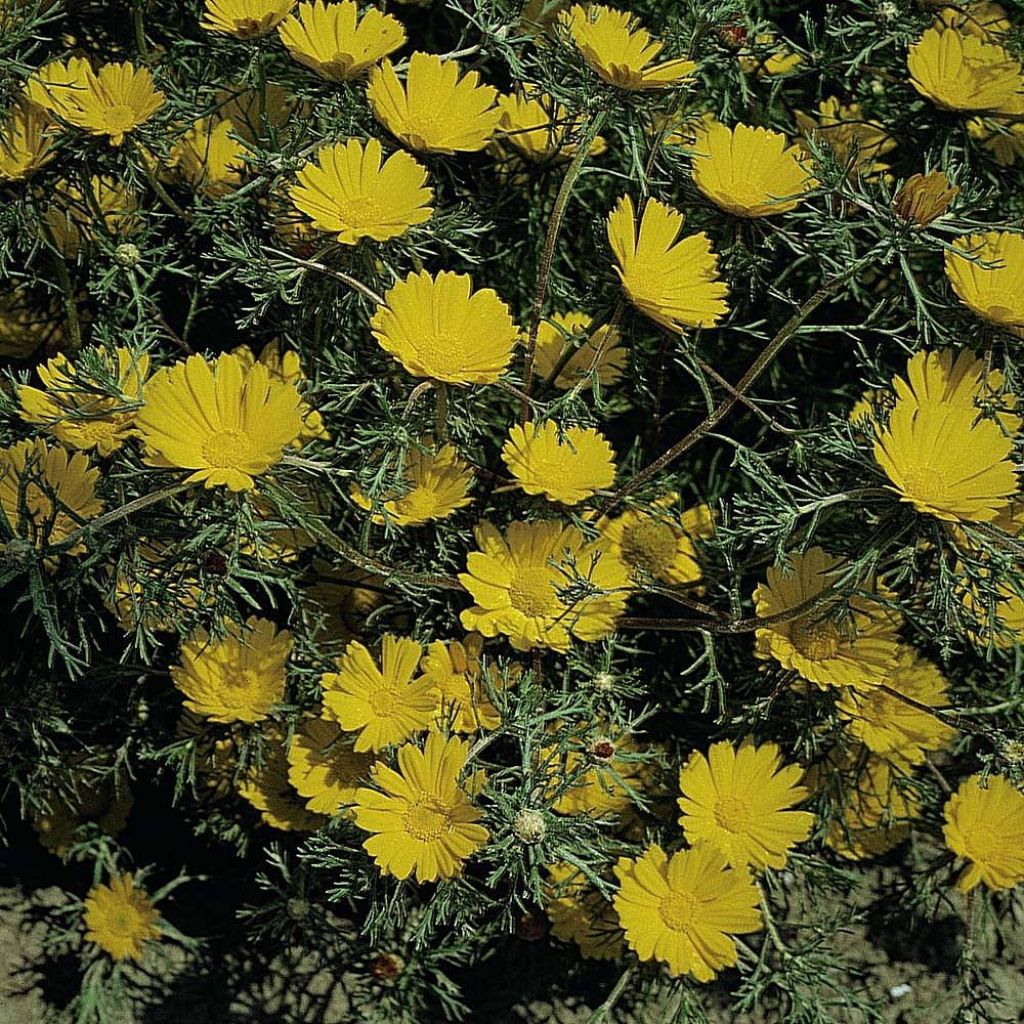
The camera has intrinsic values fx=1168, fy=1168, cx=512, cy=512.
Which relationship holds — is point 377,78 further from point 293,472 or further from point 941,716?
point 941,716

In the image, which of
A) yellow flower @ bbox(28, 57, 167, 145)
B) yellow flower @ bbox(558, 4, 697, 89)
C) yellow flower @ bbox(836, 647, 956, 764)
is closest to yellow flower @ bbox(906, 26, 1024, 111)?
yellow flower @ bbox(558, 4, 697, 89)

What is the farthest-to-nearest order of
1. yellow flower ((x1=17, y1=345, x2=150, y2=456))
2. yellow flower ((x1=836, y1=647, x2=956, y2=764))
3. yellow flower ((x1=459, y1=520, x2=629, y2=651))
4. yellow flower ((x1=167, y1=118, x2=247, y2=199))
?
1. yellow flower ((x1=167, y1=118, x2=247, y2=199))
2. yellow flower ((x1=836, y1=647, x2=956, y2=764))
3. yellow flower ((x1=459, y1=520, x2=629, y2=651))
4. yellow flower ((x1=17, y1=345, x2=150, y2=456))

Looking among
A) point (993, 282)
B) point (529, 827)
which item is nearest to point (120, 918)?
point (529, 827)

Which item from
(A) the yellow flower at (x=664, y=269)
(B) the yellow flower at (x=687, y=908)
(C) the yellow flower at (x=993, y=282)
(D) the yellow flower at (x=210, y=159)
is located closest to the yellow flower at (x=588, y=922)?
(B) the yellow flower at (x=687, y=908)

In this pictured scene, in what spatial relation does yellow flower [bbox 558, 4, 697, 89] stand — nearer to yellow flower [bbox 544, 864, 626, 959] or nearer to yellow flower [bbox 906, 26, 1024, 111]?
yellow flower [bbox 906, 26, 1024, 111]

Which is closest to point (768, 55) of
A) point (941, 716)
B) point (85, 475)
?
point (941, 716)

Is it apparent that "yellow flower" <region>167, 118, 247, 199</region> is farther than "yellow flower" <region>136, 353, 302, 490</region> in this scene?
Yes
